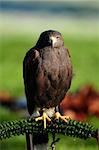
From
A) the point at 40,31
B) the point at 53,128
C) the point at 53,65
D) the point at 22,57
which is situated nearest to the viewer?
the point at 53,128

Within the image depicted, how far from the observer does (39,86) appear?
18.3 ft

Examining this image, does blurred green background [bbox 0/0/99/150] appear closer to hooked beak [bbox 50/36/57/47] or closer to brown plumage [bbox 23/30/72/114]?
brown plumage [bbox 23/30/72/114]

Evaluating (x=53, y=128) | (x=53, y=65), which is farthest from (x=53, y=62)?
(x=53, y=128)

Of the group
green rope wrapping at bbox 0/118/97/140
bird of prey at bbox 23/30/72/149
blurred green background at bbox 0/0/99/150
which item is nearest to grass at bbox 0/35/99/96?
blurred green background at bbox 0/0/99/150

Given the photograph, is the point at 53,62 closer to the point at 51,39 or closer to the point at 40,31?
the point at 51,39

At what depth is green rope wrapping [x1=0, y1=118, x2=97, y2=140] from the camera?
447cm

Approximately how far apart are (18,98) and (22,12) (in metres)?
8.36

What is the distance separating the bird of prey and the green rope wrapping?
671mm

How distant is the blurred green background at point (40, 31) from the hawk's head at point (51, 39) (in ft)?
7.02

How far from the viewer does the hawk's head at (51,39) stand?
17.9 feet

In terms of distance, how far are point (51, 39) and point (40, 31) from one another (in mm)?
9949

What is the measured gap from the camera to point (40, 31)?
50.5 feet

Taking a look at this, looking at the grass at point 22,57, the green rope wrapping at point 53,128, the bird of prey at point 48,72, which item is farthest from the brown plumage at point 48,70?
the grass at point 22,57

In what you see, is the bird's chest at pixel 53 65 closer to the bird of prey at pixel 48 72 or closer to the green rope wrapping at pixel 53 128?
the bird of prey at pixel 48 72
